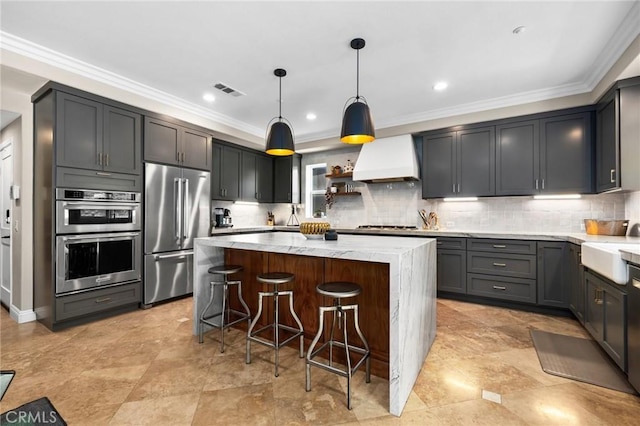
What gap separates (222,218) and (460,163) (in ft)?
13.2

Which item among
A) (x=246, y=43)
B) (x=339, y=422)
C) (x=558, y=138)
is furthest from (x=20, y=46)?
(x=558, y=138)

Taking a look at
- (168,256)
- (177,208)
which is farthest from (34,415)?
(177,208)

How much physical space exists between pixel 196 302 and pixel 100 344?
0.89 metres

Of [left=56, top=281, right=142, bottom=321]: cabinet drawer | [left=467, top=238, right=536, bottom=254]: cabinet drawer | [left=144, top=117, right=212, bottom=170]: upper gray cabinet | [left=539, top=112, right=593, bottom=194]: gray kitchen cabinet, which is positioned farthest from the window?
[left=539, top=112, right=593, bottom=194]: gray kitchen cabinet

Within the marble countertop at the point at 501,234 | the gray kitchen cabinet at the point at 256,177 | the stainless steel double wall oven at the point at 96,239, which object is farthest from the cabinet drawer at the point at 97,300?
the gray kitchen cabinet at the point at 256,177

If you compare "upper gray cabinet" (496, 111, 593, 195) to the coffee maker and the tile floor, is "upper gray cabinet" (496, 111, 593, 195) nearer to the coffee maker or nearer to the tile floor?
the tile floor

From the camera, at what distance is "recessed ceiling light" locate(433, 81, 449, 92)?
369 cm

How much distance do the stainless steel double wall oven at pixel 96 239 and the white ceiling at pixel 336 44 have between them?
1389 millimetres

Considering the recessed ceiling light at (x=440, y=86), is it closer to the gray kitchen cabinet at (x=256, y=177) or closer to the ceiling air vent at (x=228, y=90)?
the ceiling air vent at (x=228, y=90)

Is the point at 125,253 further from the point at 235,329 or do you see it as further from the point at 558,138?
the point at 558,138

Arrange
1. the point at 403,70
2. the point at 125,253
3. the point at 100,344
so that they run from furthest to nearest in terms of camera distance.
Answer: the point at 125,253, the point at 403,70, the point at 100,344

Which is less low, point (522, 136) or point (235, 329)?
point (522, 136)

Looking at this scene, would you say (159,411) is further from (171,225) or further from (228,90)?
(228,90)

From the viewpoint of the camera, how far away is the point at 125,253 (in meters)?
3.61
